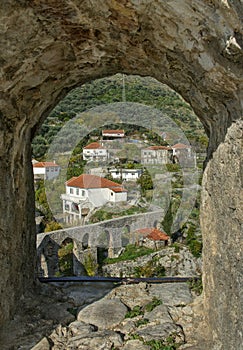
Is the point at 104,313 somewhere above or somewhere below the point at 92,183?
below

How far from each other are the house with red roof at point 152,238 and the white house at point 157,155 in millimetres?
3437

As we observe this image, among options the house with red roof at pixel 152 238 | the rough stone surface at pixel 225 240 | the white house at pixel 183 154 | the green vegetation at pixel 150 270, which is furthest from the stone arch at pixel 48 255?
the rough stone surface at pixel 225 240

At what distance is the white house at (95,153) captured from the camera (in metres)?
19.7

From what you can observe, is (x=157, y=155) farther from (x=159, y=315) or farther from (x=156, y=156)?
(x=159, y=315)

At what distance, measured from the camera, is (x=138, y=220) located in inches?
682

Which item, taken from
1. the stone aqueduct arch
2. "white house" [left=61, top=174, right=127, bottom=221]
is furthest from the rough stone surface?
"white house" [left=61, top=174, right=127, bottom=221]

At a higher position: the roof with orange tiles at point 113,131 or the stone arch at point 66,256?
the roof with orange tiles at point 113,131

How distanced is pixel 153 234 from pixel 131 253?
1618 millimetres

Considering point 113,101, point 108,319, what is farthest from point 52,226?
point 108,319

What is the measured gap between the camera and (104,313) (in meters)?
3.89

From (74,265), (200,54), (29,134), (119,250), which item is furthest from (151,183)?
(200,54)

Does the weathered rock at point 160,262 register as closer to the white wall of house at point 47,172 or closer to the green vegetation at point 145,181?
the green vegetation at point 145,181

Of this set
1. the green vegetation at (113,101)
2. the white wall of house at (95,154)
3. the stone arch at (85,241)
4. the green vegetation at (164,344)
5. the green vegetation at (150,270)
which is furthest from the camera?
the green vegetation at (113,101)

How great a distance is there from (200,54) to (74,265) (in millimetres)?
14830
